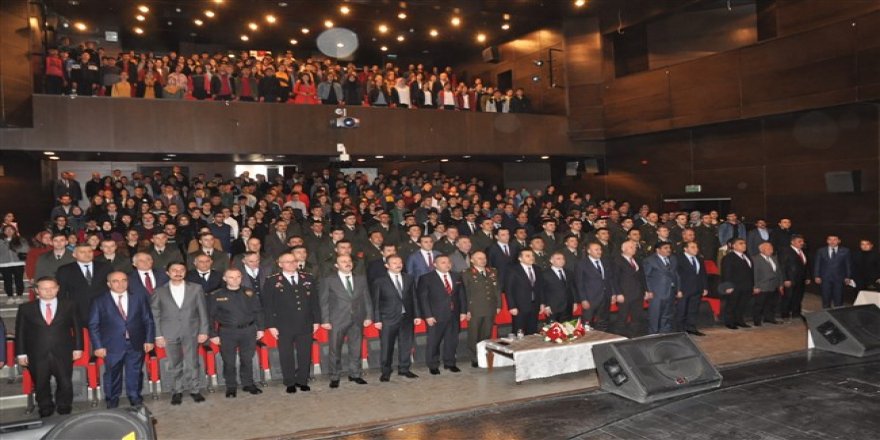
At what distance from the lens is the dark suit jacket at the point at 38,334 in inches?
245

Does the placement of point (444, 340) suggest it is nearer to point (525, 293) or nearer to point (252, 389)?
point (525, 293)

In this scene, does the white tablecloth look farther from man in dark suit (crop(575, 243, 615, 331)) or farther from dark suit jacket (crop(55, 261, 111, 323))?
dark suit jacket (crop(55, 261, 111, 323))

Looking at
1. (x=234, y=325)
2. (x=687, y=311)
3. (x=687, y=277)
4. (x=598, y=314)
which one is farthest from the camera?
(x=687, y=311)

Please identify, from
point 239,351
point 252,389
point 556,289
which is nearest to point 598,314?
point 556,289

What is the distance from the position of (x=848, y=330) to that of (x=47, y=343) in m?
8.30

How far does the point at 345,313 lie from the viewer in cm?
733

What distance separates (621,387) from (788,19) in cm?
1082

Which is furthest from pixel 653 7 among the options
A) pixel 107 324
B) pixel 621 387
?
pixel 107 324

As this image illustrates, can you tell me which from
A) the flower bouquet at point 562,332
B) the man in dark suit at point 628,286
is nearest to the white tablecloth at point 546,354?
the flower bouquet at point 562,332

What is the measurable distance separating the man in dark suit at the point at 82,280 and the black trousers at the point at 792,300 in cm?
1002

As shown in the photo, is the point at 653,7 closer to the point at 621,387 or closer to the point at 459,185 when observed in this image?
the point at 459,185

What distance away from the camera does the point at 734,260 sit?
960 cm

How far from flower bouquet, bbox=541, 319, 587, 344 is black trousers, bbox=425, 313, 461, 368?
1113 mm

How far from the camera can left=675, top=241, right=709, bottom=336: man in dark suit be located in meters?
9.21
